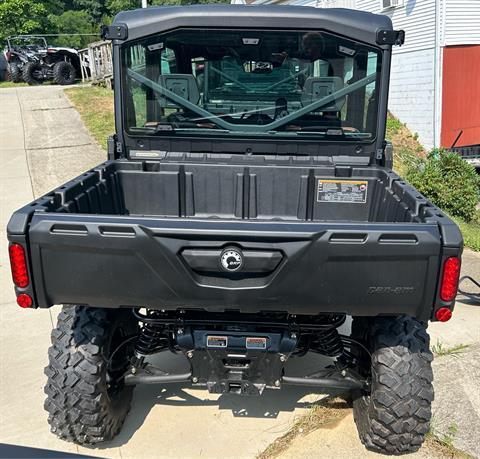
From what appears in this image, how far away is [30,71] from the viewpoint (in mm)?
21344

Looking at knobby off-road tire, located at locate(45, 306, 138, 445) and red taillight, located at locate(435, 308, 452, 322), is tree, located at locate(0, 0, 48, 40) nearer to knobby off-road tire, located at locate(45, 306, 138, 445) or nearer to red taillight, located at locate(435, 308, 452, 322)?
knobby off-road tire, located at locate(45, 306, 138, 445)

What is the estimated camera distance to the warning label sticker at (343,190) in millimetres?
3645

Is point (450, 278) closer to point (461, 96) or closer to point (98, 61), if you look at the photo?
point (461, 96)

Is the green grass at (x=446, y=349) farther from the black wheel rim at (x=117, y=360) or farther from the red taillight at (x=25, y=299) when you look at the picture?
the red taillight at (x=25, y=299)

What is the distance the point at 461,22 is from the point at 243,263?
37.9ft

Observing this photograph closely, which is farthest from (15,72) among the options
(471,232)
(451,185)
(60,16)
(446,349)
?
(446,349)

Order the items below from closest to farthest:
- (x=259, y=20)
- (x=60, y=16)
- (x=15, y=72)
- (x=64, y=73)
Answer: (x=259, y=20) → (x=64, y=73) → (x=15, y=72) → (x=60, y=16)

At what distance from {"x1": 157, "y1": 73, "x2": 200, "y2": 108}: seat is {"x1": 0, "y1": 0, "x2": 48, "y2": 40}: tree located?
104 ft

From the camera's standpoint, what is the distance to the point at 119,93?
362cm

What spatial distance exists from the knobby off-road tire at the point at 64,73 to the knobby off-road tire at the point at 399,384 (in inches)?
796

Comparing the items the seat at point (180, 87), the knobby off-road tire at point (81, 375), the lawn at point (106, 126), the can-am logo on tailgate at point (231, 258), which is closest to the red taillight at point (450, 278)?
the can-am logo on tailgate at point (231, 258)

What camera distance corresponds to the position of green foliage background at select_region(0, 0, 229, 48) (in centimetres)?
3122

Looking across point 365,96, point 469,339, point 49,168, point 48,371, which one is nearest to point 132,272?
point 48,371

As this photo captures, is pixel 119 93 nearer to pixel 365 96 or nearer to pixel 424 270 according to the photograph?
pixel 365 96
